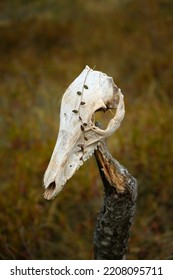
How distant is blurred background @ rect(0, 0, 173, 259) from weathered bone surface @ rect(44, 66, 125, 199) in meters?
0.78

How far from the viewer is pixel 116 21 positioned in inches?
204

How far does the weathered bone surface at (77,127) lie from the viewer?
3.98 feet

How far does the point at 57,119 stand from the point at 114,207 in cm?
182

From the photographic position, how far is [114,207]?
1419 mm

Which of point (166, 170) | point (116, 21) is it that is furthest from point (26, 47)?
point (166, 170)

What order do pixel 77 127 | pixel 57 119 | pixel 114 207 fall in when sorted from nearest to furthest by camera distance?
pixel 77 127
pixel 114 207
pixel 57 119

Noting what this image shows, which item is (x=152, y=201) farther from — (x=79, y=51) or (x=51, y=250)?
(x=79, y=51)

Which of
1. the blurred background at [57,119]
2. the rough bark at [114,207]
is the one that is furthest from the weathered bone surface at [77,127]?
the blurred background at [57,119]

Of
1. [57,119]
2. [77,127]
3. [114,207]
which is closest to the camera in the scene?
[77,127]

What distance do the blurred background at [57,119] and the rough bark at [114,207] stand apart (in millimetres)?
490

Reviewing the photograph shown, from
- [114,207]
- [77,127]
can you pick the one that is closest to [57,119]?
[114,207]

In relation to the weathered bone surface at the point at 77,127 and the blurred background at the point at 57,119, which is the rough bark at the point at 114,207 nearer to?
the weathered bone surface at the point at 77,127

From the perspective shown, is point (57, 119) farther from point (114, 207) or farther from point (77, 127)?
point (77, 127)
